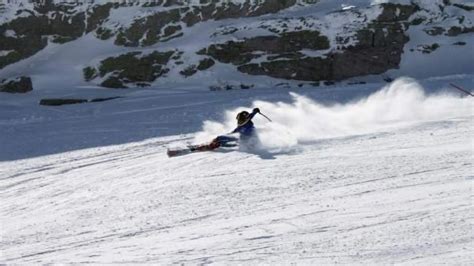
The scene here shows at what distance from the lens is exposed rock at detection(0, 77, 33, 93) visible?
24.7 m

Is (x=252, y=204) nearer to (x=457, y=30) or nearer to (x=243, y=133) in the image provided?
(x=243, y=133)

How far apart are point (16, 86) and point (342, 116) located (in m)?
14.2

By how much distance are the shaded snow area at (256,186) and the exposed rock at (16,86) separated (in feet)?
16.8

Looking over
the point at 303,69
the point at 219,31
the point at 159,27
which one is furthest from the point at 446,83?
the point at 159,27

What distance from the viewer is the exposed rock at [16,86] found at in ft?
81.0

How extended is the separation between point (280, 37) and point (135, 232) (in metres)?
18.2

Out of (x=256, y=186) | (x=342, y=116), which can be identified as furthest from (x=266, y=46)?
(x=256, y=186)

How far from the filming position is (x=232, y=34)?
26.4 metres

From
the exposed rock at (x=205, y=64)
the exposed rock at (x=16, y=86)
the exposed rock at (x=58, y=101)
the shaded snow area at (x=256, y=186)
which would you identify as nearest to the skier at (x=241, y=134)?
the shaded snow area at (x=256, y=186)

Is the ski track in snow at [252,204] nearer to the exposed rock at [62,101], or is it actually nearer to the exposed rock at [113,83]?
the exposed rock at [62,101]

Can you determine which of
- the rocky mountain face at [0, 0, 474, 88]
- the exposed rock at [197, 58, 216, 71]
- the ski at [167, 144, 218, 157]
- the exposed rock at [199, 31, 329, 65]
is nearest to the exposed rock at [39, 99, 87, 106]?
the rocky mountain face at [0, 0, 474, 88]

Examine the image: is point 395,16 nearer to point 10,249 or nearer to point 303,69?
point 303,69

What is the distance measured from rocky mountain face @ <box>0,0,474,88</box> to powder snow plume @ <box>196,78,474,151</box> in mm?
6100

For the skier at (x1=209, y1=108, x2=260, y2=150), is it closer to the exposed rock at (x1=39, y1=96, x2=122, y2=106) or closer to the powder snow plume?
the powder snow plume
